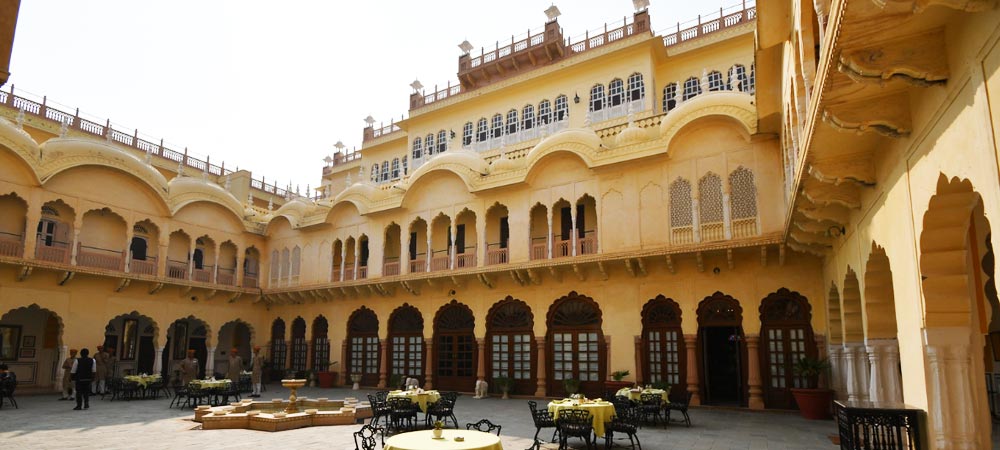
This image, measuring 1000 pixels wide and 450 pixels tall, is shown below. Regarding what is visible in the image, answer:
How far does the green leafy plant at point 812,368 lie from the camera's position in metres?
12.8

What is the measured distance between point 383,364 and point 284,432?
9.42m

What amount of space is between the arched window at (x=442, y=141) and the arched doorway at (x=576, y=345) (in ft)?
35.0

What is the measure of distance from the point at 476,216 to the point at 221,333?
13298 millimetres

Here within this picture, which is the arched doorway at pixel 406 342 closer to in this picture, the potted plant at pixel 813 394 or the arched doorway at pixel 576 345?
the arched doorway at pixel 576 345

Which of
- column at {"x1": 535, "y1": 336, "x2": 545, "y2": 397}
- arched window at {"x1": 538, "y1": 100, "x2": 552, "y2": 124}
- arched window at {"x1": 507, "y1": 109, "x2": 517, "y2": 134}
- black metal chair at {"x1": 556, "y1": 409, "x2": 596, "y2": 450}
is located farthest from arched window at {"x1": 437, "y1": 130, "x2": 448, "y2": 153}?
black metal chair at {"x1": 556, "y1": 409, "x2": 596, "y2": 450}

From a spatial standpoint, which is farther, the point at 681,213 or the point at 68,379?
the point at 68,379

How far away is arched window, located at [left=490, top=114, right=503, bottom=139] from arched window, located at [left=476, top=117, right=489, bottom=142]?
0.93 feet

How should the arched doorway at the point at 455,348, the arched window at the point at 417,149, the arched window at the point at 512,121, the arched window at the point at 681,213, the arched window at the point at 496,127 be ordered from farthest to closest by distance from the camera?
the arched window at the point at 417,149 < the arched window at the point at 496,127 < the arched window at the point at 512,121 < the arched doorway at the point at 455,348 < the arched window at the point at 681,213

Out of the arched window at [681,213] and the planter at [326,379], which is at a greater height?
the arched window at [681,213]

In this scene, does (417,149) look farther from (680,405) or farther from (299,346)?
(680,405)

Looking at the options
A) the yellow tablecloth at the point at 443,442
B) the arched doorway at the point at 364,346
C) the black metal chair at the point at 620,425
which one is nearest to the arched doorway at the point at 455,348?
the arched doorway at the point at 364,346

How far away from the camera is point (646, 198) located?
1593 cm

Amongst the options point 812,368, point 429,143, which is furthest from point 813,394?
point 429,143

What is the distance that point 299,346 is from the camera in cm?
2350
